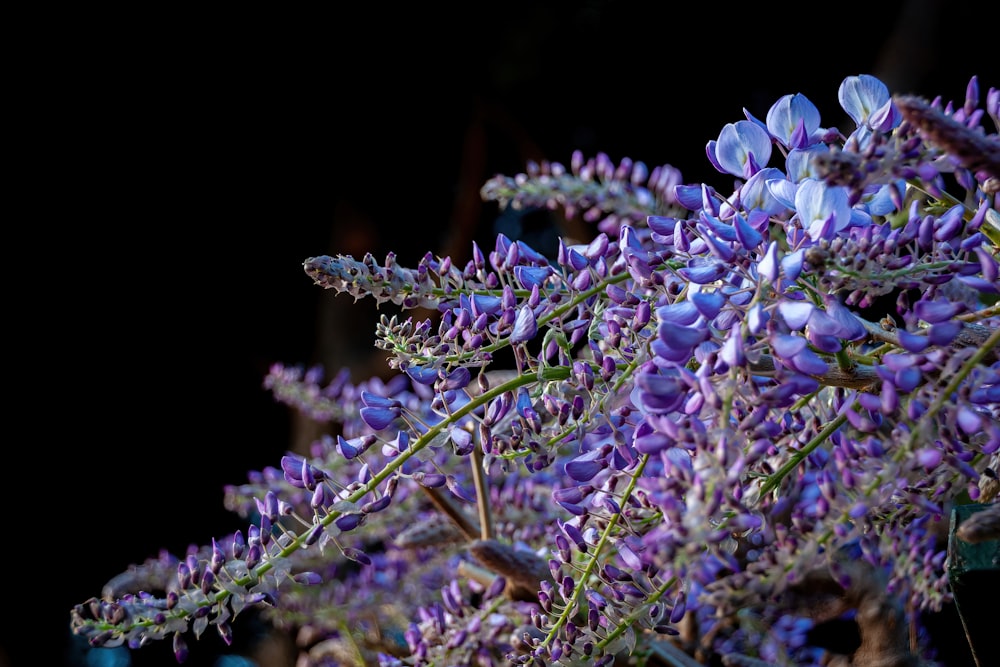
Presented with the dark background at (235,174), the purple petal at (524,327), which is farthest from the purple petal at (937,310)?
the dark background at (235,174)

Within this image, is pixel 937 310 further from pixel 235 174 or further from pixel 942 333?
pixel 235 174

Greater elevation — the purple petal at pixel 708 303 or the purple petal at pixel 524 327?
the purple petal at pixel 524 327

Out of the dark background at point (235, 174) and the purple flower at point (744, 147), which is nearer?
the purple flower at point (744, 147)

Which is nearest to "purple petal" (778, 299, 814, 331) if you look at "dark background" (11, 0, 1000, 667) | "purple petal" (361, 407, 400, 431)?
"purple petal" (361, 407, 400, 431)

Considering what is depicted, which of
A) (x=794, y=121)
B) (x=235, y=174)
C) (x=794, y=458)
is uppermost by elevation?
(x=235, y=174)

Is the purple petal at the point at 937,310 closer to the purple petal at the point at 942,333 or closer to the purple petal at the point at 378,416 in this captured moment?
the purple petal at the point at 942,333

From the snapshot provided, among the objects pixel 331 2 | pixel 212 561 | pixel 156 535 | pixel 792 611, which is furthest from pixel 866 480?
pixel 156 535

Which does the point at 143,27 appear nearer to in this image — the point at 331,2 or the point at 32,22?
the point at 32,22

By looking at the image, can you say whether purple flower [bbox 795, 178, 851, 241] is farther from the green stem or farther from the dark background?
the dark background

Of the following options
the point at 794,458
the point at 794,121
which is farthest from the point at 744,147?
the point at 794,458
